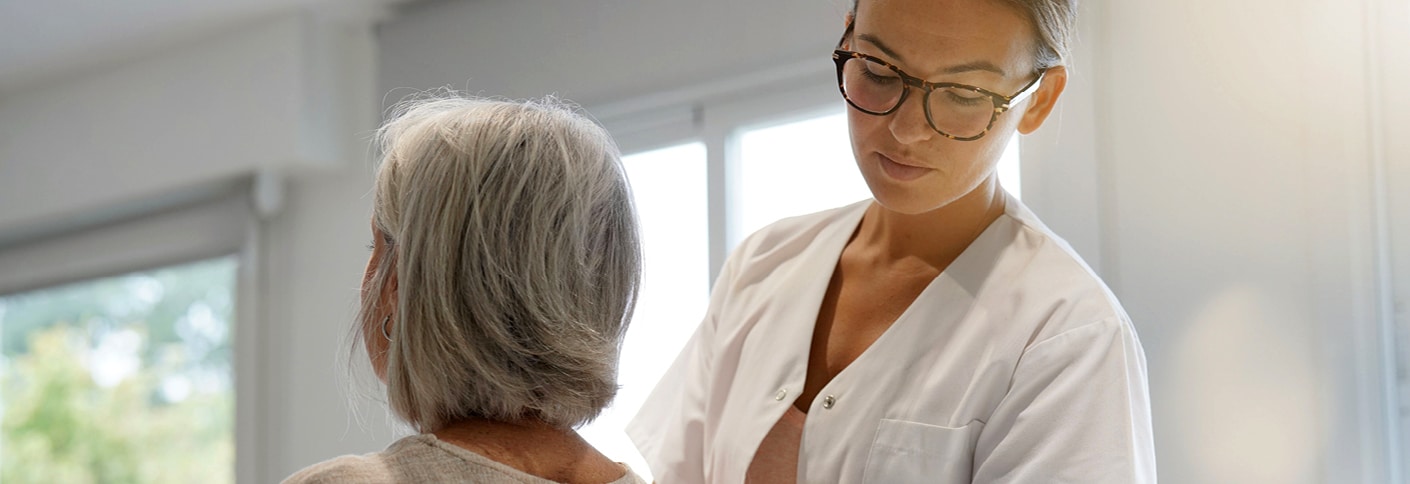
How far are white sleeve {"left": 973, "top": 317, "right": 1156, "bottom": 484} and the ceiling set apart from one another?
8.90ft

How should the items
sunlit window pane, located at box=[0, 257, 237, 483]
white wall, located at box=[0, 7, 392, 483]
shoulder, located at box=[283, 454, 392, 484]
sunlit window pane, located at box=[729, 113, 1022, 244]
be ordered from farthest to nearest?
sunlit window pane, located at box=[0, 257, 237, 483], white wall, located at box=[0, 7, 392, 483], sunlit window pane, located at box=[729, 113, 1022, 244], shoulder, located at box=[283, 454, 392, 484]

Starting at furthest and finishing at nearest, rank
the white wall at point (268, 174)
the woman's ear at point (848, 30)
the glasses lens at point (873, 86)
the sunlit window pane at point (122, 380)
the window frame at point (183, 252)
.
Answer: the sunlit window pane at point (122, 380)
the window frame at point (183, 252)
the white wall at point (268, 174)
the woman's ear at point (848, 30)
the glasses lens at point (873, 86)

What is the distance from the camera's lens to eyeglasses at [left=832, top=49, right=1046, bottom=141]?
157cm

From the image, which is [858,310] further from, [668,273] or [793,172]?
[668,273]

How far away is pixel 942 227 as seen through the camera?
5.75 ft

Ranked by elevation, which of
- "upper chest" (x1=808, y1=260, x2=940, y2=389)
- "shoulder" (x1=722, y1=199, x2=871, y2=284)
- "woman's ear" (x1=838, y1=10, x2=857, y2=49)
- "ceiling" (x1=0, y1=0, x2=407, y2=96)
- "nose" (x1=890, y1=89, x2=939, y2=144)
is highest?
"ceiling" (x1=0, y1=0, x2=407, y2=96)

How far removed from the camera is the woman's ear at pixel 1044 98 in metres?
1.64

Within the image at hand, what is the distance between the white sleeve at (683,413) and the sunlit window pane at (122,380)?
2835mm

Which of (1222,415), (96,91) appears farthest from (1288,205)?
(96,91)

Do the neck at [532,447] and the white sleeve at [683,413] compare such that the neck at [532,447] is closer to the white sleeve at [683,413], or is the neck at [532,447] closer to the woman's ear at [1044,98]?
the white sleeve at [683,413]

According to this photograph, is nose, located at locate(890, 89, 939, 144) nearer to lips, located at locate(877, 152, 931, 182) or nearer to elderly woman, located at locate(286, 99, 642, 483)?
lips, located at locate(877, 152, 931, 182)

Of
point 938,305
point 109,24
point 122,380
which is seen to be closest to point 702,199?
point 938,305

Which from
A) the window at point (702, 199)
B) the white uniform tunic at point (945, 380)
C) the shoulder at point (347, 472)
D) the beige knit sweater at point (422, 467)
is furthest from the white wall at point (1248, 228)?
the shoulder at point (347, 472)

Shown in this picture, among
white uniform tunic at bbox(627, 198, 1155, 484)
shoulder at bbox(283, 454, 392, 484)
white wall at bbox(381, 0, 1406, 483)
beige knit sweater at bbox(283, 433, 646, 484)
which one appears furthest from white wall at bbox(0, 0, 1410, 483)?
shoulder at bbox(283, 454, 392, 484)
